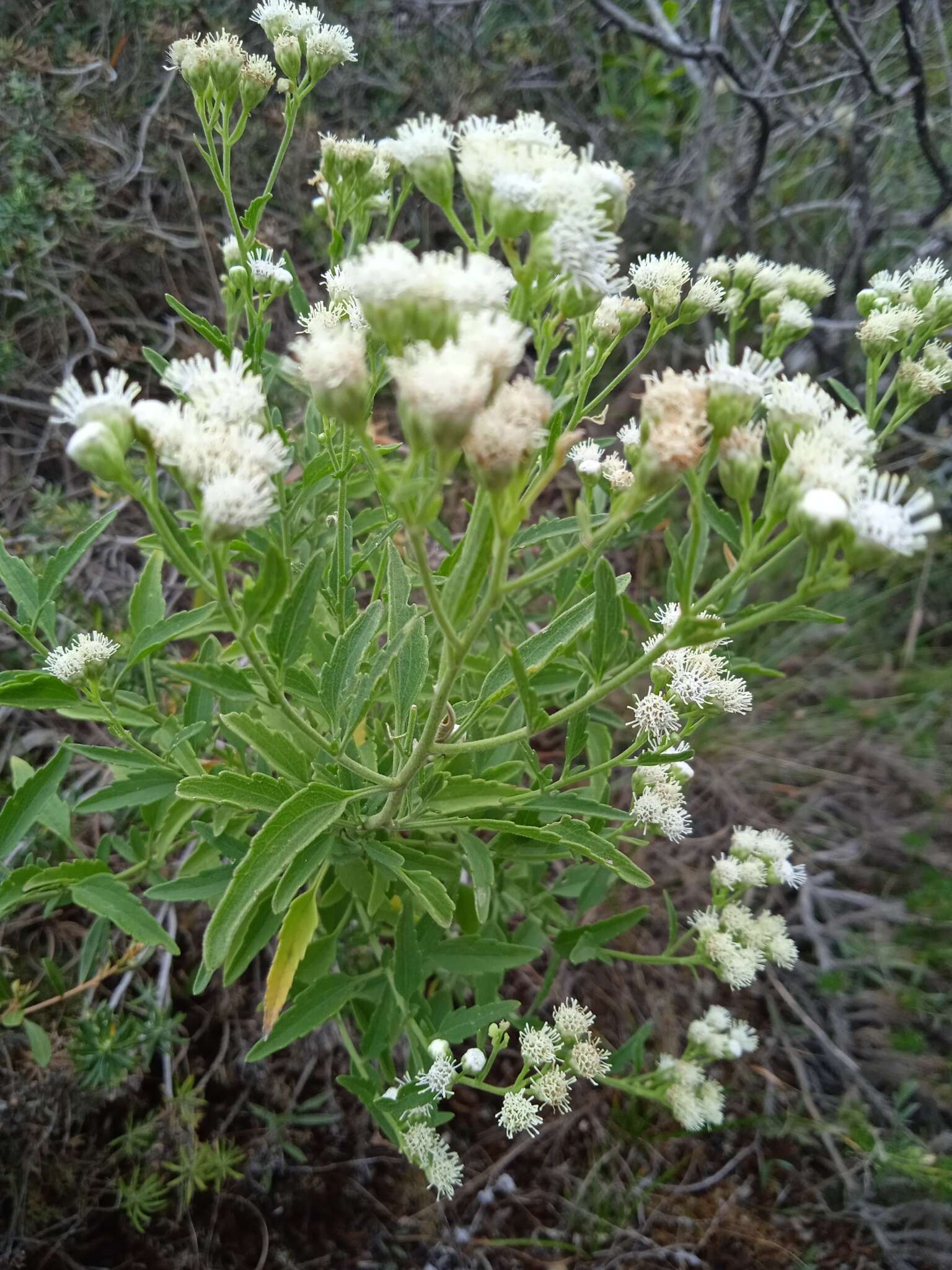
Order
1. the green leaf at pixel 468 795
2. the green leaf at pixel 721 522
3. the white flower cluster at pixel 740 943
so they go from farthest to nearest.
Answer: the white flower cluster at pixel 740 943 < the green leaf at pixel 721 522 < the green leaf at pixel 468 795

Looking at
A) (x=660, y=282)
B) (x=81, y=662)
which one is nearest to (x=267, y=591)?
(x=81, y=662)

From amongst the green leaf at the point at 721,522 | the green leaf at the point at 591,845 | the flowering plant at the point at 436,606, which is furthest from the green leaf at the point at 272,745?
the green leaf at the point at 721,522

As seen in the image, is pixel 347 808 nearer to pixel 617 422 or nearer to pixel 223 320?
pixel 223 320

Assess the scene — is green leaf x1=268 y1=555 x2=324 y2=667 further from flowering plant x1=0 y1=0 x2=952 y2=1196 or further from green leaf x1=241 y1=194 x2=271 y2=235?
green leaf x1=241 y1=194 x2=271 y2=235

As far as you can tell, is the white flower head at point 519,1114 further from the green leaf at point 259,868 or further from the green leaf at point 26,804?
the green leaf at point 26,804

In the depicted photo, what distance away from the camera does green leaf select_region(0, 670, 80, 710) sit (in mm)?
1542

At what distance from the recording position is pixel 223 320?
11.6ft

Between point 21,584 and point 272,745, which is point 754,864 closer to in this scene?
point 272,745

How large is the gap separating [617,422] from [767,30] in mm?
1975

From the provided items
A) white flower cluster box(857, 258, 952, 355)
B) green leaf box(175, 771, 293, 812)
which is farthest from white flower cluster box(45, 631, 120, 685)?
white flower cluster box(857, 258, 952, 355)

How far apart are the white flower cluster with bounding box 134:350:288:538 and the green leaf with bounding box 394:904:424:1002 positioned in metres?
0.97

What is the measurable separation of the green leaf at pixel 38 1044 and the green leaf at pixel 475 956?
909mm

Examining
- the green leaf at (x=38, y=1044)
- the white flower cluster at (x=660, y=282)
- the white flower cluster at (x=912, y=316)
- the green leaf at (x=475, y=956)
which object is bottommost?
the green leaf at (x=38, y=1044)

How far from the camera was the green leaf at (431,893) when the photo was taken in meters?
1.42
